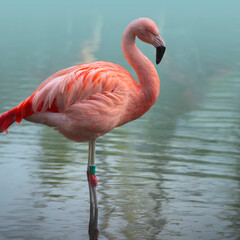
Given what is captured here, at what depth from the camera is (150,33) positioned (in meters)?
5.30

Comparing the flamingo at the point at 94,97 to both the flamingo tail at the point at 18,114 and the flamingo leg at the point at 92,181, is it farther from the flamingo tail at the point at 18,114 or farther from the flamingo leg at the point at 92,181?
the flamingo leg at the point at 92,181

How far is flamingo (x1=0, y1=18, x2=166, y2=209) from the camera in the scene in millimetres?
5082

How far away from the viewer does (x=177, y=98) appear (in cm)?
1230

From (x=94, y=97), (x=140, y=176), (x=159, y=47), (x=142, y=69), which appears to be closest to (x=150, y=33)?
(x=159, y=47)

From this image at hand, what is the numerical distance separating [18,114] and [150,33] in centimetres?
135

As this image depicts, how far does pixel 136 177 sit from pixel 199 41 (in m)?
23.6

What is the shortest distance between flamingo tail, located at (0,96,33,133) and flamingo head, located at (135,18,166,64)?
1.13 m

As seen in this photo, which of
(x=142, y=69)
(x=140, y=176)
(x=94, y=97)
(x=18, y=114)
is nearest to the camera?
(x=94, y=97)

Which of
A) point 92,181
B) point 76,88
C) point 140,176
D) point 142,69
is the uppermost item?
point 142,69

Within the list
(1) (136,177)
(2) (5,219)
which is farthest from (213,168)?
(2) (5,219)

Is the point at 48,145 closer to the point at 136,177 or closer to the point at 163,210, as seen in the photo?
the point at 136,177

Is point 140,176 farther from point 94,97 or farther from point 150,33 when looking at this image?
point 150,33

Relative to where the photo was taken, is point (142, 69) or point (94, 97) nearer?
point (94, 97)

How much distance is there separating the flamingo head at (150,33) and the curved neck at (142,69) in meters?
0.06
